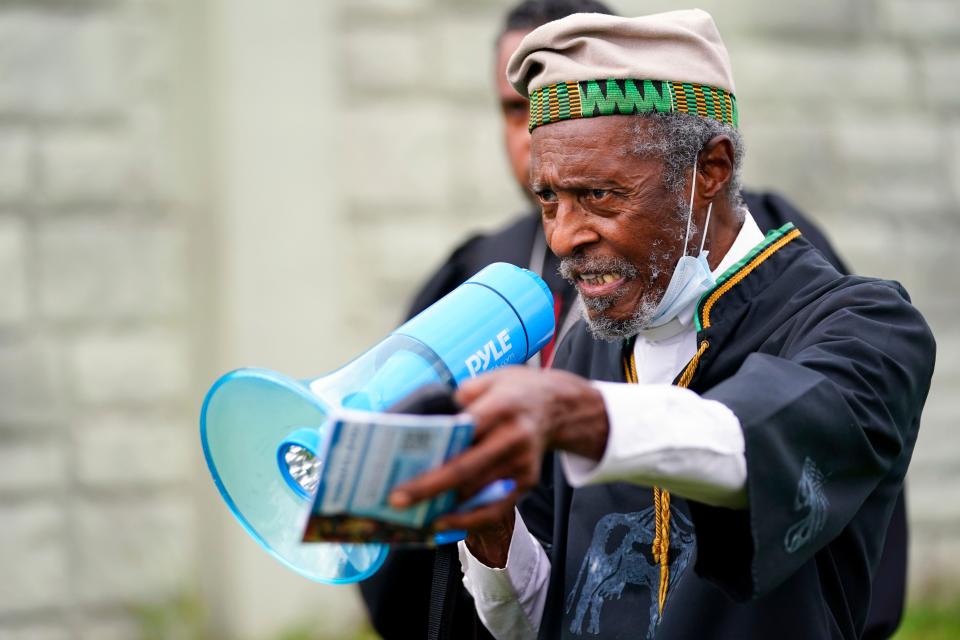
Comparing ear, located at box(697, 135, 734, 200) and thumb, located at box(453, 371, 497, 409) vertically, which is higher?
ear, located at box(697, 135, 734, 200)

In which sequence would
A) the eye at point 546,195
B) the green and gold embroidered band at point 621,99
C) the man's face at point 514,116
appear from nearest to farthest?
the green and gold embroidered band at point 621,99 < the eye at point 546,195 < the man's face at point 514,116

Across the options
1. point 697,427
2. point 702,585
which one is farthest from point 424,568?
point 697,427

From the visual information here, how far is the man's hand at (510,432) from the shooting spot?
1.58 metres

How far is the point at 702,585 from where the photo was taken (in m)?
2.15

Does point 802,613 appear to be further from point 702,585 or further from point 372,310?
point 372,310

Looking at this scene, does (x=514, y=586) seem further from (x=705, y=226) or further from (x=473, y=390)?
(x=473, y=390)

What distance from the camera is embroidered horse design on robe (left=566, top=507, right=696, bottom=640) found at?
7.41 ft

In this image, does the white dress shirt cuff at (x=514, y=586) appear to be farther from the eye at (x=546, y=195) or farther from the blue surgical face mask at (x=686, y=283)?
the eye at (x=546, y=195)

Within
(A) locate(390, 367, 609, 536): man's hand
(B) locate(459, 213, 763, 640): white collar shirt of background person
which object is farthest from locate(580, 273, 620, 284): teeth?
(A) locate(390, 367, 609, 536): man's hand

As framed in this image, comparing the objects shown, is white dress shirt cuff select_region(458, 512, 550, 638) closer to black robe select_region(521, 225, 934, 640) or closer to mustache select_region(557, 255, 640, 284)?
black robe select_region(521, 225, 934, 640)

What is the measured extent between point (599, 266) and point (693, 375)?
25 centimetres

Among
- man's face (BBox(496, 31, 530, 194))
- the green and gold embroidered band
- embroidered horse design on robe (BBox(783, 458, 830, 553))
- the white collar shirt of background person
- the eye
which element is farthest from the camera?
man's face (BBox(496, 31, 530, 194))

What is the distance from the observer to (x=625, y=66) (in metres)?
2.22

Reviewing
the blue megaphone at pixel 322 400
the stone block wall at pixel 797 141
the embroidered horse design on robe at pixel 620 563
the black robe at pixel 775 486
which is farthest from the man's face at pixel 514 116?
the blue megaphone at pixel 322 400
